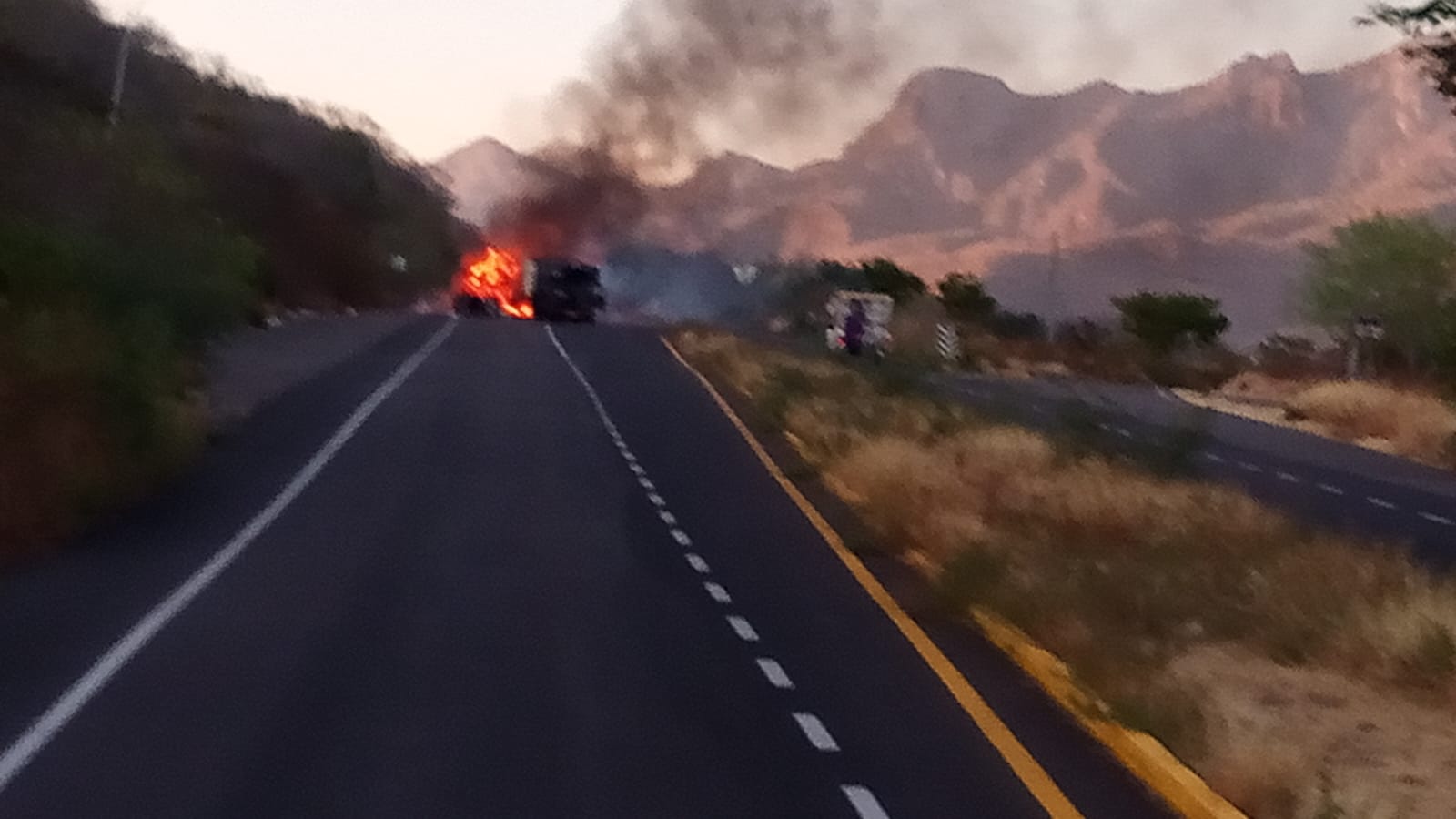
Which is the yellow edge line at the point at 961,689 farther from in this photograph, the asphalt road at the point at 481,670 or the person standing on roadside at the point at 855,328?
the person standing on roadside at the point at 855,328

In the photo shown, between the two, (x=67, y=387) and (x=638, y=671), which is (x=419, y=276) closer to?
(x=67, y=387)

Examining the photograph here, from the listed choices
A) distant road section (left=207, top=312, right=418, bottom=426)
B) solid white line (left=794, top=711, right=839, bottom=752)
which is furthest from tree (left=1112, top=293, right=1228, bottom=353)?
solid white line (left=794, top=711, right=839, bottom=752)

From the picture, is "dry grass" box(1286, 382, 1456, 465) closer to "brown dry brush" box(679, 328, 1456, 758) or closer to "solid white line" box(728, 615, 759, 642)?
"brown dry brush" box(679, 328, 1456, 758)

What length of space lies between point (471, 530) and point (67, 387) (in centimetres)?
450

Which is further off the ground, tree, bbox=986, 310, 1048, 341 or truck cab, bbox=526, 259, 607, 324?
tree, bbox=986, 310, 1048, 341

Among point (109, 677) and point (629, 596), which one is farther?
point (629, 596)

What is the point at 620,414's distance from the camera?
107 feet

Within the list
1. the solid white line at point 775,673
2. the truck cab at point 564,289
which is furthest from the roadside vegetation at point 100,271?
the truck cab at point 564,289

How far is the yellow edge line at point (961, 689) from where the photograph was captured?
9.20 metres

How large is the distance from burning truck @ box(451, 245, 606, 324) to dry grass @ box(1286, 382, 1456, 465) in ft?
91.3

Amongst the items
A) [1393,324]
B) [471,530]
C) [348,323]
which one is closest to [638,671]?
[471,530]

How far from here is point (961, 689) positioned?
38.3 ft

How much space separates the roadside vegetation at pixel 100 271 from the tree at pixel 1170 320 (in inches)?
1276

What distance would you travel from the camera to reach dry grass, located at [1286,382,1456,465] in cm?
3900
